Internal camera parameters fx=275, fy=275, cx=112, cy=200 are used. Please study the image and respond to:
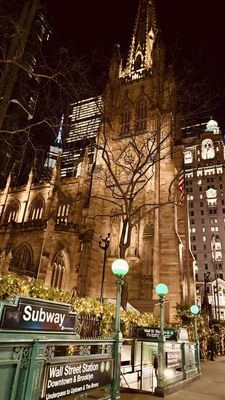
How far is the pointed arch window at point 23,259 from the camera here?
27.5 m

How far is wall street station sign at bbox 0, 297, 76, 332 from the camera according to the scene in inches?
125

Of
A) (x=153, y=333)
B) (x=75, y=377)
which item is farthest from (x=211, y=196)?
(x=75, y=377)

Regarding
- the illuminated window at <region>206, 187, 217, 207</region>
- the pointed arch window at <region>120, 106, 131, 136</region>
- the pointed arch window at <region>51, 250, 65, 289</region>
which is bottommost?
the pointed arch window at <region>51, 250, 65, 289</region>

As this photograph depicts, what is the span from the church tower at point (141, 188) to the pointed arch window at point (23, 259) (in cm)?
645

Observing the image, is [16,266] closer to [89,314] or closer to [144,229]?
[144,229]

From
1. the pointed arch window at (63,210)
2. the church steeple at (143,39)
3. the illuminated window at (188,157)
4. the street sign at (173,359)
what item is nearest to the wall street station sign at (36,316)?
the street sign at (173,359)

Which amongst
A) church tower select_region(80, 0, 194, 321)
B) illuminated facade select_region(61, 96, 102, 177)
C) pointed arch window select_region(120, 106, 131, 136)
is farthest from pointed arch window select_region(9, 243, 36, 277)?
pointed arch window select_region(120, 106, 131, 136)

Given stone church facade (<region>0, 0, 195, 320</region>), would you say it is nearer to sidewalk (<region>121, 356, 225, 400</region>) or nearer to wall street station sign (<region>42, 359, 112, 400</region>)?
sidewalk (<region>121, 356, 225, 400</region>)

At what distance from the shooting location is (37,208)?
3681cm

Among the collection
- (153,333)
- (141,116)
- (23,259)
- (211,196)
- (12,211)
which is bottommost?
(153,333)

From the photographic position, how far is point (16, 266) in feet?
91.8

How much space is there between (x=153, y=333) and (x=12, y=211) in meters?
32.9

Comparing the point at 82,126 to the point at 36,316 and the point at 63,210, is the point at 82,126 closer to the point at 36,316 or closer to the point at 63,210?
the point at 63,210

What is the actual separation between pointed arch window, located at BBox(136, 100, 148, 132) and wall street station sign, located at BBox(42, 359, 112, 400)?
29111mm
